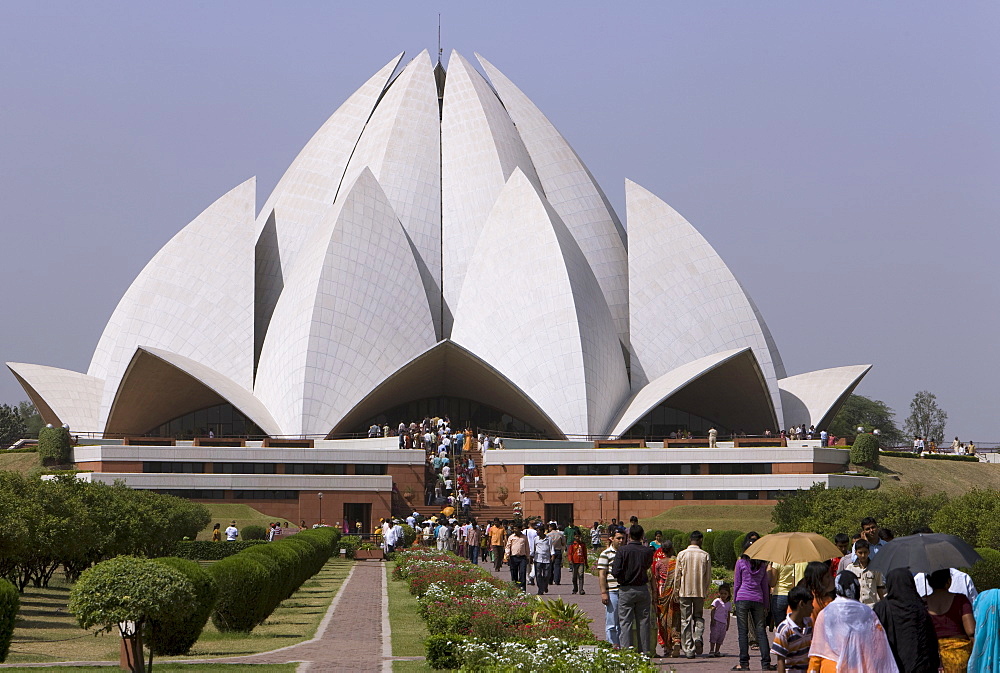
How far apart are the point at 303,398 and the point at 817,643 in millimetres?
35341

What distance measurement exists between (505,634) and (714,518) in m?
24.2

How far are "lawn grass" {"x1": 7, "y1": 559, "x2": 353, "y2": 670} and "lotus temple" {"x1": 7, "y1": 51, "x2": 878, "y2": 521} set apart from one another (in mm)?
18137

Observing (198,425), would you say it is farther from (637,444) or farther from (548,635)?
(548,635)

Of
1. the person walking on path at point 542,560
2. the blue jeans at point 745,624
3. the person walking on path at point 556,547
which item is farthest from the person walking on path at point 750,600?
the person walking on path at point 556,547

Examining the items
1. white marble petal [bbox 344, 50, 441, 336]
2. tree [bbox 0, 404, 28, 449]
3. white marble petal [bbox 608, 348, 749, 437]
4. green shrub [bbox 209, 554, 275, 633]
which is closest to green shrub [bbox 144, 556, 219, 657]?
green shrub [bbox 209, 554, 275, 633]

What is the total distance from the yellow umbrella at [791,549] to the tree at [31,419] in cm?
7740

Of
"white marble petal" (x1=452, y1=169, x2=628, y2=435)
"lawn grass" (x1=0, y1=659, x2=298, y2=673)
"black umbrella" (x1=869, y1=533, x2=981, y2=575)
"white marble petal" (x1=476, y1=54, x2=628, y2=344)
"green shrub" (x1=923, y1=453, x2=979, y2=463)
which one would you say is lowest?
"lawn grass" (x1=0, y1=659, x2=298, y2=673)

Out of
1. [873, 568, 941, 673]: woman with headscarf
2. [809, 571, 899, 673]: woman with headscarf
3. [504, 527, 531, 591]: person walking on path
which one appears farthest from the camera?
[504, 527, 531, 591]: person walking on path

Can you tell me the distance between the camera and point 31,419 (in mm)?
93000

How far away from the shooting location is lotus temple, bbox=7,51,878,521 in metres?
35.1

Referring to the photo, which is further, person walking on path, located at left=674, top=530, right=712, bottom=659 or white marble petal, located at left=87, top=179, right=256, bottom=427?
white marble petal, located at left=87, top=179, right=256, bottom=427

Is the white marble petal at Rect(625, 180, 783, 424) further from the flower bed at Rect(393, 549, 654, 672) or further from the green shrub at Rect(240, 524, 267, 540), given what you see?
the flower bed at Rect(393, 549, 654, 672)

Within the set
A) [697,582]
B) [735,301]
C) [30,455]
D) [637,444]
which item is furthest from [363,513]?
[697,582]

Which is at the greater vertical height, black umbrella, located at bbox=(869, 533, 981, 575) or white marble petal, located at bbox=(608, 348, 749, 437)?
white marble petal, located at bbox=(608, 348, 749, 437)
